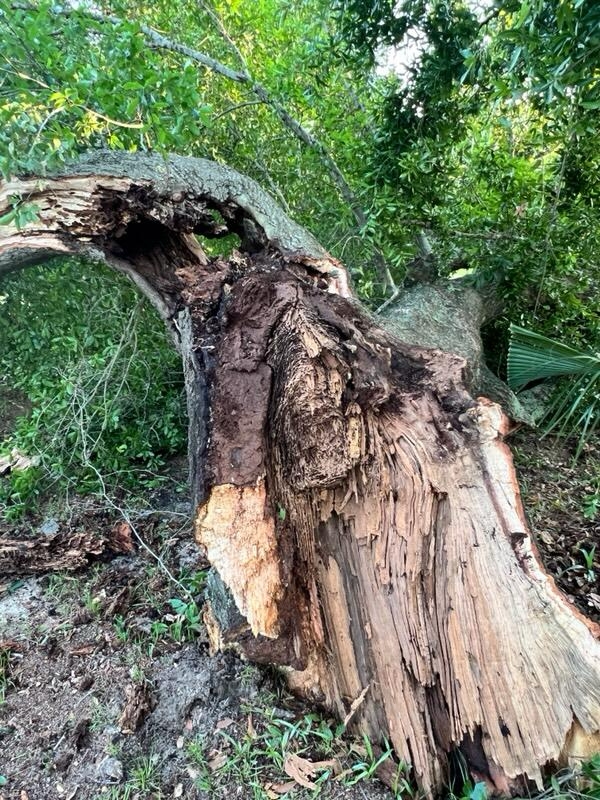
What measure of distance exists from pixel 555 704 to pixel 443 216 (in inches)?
106

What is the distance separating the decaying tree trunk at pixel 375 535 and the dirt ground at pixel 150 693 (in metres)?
0.19

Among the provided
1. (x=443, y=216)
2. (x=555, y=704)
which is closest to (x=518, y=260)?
(x=443, y=216)

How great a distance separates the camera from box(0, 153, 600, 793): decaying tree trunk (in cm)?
154

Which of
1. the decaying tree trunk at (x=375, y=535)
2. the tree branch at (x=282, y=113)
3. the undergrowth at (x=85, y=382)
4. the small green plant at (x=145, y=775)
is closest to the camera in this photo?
the decaying tree trunk at (x=375, y=535)

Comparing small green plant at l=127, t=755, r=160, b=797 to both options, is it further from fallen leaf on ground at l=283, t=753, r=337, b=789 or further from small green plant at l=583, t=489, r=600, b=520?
small green plant at l=583, t=489, r=600, b=520

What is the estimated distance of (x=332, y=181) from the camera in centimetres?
398

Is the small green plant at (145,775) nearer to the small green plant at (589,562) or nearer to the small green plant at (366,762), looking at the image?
the small green plant at (366,762)

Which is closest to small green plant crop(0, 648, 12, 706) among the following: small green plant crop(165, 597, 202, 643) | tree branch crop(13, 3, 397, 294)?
small green plant crop(165, 597, 202, 643)

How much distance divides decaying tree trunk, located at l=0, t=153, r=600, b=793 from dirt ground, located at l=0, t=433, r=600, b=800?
0.19 m

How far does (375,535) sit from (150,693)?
107 centimetres

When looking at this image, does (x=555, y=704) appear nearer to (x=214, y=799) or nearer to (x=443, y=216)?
(x=214, y=799)

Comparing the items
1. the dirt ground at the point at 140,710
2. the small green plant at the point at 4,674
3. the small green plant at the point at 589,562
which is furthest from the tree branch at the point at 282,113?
the small green plant at the point at 4,674

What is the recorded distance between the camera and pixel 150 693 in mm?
1932

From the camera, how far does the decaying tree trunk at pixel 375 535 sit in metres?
1.54
